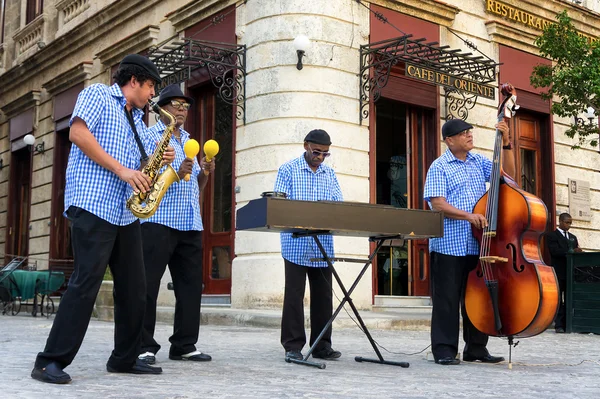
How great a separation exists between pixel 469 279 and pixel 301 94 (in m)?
6.34

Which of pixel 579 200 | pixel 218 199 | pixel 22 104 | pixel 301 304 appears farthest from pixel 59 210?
pixel 301 304

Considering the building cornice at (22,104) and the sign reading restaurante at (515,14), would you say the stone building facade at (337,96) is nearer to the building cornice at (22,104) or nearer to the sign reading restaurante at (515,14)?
the sign reading restaurante at (515,14)

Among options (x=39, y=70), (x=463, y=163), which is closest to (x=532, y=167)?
(x=463, y=163)

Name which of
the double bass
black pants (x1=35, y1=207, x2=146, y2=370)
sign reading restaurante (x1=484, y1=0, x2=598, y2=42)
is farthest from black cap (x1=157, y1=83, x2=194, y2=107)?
sign reading restaurante (x1=484, y1=0, x2=598, y2=42)

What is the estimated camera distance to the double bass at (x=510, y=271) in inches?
206

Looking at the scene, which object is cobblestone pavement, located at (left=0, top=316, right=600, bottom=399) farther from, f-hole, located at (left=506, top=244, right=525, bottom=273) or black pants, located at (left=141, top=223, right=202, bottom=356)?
f-hole, located at (left=506, top=244, right=525, bottom=273)

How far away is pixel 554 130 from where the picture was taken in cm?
1561

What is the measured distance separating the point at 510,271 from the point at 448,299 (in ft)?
2.03

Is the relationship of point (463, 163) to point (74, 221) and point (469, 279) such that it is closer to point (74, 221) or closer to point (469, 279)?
point (469, 279)

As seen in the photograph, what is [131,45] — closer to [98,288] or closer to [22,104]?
[22,104]

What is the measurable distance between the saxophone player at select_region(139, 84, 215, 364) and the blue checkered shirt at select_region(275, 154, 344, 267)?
60 centimetres

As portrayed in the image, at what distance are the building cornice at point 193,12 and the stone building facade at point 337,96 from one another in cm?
3

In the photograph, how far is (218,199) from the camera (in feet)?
42.8

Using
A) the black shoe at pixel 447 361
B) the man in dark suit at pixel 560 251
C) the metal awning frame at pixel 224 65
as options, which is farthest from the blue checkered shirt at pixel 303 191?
the man in dark suit at pixel 560 251
